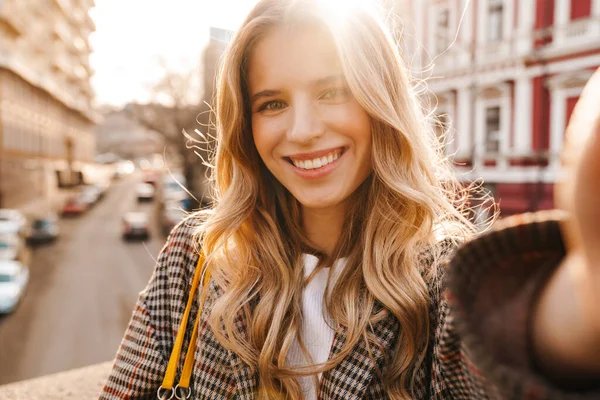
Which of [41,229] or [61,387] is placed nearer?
[61,387]

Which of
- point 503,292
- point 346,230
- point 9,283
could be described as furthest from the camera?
point 9,283

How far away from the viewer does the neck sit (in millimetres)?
1540

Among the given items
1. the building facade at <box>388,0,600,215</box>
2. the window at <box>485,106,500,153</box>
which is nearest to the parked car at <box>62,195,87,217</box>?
the building facade at <box>388,0,600,215</box>

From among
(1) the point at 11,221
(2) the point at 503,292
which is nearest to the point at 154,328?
(2) the point at 503,292

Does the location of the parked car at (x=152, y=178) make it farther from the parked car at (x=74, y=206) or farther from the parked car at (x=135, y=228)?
the parked car at (x=135, y=228)

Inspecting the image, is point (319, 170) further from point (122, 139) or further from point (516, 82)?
point (122, 139)

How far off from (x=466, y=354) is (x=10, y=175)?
25.0 metres

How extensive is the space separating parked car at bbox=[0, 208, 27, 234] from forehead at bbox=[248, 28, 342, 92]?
1876cm

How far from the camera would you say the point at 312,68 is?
1322 mm

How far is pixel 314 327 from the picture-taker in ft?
4.54

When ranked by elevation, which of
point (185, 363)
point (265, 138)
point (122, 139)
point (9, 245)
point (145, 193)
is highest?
point (122, 139)

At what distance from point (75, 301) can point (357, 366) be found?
25038 millimetres

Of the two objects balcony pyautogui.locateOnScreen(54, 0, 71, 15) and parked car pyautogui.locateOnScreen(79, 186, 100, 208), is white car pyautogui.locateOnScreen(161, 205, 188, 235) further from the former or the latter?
balcony pyautogui.locateOnScreen(54, 0, 71, 15)

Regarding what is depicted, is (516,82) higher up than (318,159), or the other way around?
(516,82)
